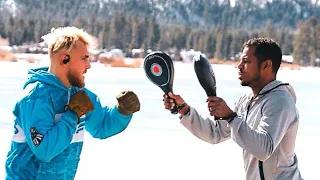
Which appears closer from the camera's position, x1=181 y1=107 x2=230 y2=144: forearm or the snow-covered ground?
x1=181 y1=107 x2=230 y2=144: forearm

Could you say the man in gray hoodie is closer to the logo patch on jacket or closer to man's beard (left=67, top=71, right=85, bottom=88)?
man's beard (left=67, top=71, right=85, bottom=88)

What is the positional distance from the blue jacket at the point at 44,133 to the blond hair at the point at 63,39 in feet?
0.32

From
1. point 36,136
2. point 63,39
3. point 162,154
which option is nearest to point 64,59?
point 63,39

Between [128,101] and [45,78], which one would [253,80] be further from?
[45,78]

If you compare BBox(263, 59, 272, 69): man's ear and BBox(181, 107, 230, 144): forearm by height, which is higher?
BBox(263, 59, 272, 69): man's ear

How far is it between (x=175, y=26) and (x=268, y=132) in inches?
3511

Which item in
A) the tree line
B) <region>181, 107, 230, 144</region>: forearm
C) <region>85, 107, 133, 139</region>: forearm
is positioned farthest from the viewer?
the tree line

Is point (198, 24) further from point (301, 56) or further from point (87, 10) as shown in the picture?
point (301, 56)

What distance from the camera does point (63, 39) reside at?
7.82 feet

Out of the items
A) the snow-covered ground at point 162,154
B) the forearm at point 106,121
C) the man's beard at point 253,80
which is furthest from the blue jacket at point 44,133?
the snow-covered ground at point 162,154

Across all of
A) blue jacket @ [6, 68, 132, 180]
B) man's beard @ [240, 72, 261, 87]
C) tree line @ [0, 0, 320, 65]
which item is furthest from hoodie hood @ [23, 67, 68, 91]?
tree line @ [0, 0, 320, 65]

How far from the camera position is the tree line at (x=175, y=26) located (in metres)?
61.7

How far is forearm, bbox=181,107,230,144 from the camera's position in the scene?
276 cm

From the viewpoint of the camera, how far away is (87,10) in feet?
347
